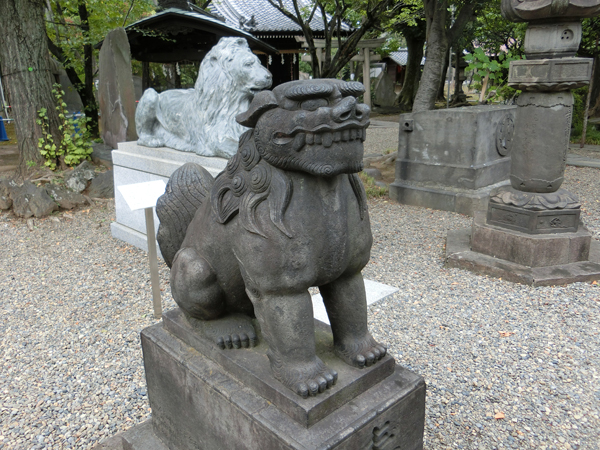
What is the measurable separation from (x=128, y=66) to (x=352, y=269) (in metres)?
6.52

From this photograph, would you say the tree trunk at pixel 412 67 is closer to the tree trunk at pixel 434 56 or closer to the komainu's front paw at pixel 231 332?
the tree trunk at pixel 434 56

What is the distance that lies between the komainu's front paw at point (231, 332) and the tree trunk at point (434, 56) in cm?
775

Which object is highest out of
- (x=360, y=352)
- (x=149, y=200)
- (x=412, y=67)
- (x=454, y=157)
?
(x=412, y=67)

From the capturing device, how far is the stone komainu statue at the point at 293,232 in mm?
1430

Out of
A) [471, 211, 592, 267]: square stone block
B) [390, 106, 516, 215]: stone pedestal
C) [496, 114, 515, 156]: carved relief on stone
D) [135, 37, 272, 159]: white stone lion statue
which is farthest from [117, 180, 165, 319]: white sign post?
[496, 114, 515, 156]: carved relief on stone

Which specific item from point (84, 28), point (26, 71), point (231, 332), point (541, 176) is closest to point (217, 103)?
point (231, 332)

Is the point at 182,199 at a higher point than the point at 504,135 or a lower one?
higher

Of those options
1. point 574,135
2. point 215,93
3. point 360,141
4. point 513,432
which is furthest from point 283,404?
point 574,135

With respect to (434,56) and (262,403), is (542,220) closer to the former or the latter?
(262,403)

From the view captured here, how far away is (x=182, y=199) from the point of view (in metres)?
2.01

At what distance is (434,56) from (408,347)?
6.94 m

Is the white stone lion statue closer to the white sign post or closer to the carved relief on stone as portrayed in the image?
the white sign post

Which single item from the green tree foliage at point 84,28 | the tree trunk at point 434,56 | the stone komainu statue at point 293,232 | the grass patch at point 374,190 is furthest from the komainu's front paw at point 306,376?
the green tree foliage at point 84,28

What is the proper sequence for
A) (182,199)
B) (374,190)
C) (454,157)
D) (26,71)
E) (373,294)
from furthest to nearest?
(374,190) → (26,71) → (454,157) → (373,294) → (182,199)
